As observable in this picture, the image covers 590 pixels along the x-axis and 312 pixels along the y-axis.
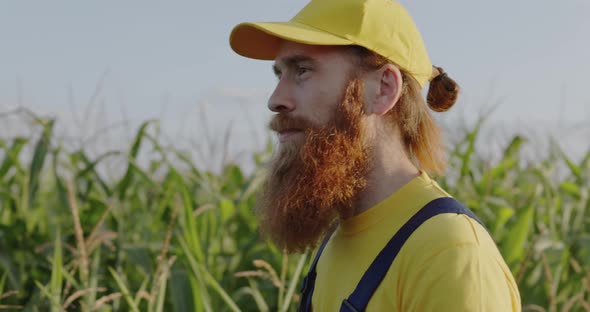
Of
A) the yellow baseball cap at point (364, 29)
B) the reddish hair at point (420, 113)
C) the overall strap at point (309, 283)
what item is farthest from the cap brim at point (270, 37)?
the overall strap at point (309, 283)

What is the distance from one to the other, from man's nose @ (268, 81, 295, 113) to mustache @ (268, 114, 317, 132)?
17mm

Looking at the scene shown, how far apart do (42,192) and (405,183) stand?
99.8 inches

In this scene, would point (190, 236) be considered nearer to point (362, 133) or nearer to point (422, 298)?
point (362, 133)

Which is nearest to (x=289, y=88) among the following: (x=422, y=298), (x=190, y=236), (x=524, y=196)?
(x=422, y=298)

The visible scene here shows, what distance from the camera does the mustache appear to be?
174cm

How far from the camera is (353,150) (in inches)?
67.3

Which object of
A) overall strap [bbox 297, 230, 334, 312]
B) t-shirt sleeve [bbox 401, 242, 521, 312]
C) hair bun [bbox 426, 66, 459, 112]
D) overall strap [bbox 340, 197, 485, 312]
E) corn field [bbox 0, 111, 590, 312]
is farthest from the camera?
corn field [bbox 0, 111, 590, 312]

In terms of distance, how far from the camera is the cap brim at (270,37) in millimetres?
1656

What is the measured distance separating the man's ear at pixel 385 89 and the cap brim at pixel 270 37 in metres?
0.11

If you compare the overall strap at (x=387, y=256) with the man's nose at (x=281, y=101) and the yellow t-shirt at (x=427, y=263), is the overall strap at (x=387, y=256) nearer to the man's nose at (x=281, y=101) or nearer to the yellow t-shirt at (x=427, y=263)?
the yellow t-shirt at (x=427, y=263)

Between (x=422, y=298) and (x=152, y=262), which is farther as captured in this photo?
(x=152, y=262)

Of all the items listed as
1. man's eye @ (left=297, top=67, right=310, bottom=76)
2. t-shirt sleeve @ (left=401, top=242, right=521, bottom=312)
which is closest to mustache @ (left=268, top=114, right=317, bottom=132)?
man's eye @ (left=297, top=67, right=310, bottom=76)

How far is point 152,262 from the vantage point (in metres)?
3.22

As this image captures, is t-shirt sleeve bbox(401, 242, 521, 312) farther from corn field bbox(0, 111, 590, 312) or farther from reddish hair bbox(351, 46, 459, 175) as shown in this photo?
corn field bbox(0, 111, 590, 312)
